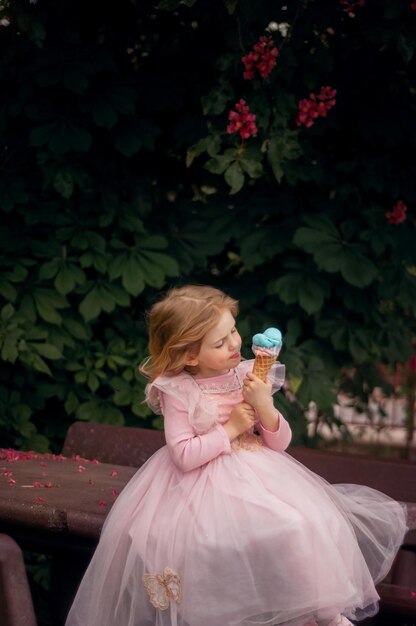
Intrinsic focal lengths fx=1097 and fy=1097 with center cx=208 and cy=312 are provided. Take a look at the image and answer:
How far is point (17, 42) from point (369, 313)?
1813mm

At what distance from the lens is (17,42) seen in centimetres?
430

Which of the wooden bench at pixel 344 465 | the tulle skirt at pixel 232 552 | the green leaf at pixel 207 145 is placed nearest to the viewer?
the tulle skirt at pixel 232 552

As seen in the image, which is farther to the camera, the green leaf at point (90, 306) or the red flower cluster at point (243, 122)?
the green leaf at point (90, 306)

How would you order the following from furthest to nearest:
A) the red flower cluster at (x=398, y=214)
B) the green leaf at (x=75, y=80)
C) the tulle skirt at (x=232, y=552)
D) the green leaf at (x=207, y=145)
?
the red flower cluster at (x=398, y=214), the green leaf at (x=207, y=145), the green leaf at (x=75, y=80), the tulle skirt at (x=232, y=552)

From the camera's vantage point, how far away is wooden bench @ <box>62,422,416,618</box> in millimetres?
3146

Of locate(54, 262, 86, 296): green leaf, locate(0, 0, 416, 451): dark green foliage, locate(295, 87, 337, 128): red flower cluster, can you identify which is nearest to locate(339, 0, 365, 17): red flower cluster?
locate(0, 0, 416, 451): dark green foliage

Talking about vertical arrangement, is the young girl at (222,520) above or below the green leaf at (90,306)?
above

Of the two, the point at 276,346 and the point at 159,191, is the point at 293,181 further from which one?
the point at 276,346

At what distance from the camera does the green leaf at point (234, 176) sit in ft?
13.7

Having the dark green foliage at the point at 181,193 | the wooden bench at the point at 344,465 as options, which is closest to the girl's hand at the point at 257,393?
the wooden bench at the point at 344,465

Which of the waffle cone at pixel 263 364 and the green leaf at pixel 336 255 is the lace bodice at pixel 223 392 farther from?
the green leaf at pixel 336 255

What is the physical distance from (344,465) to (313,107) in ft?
5.20

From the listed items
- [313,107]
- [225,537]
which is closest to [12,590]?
[225,537]

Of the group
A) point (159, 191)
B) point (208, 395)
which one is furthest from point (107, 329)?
point (208, 395)
